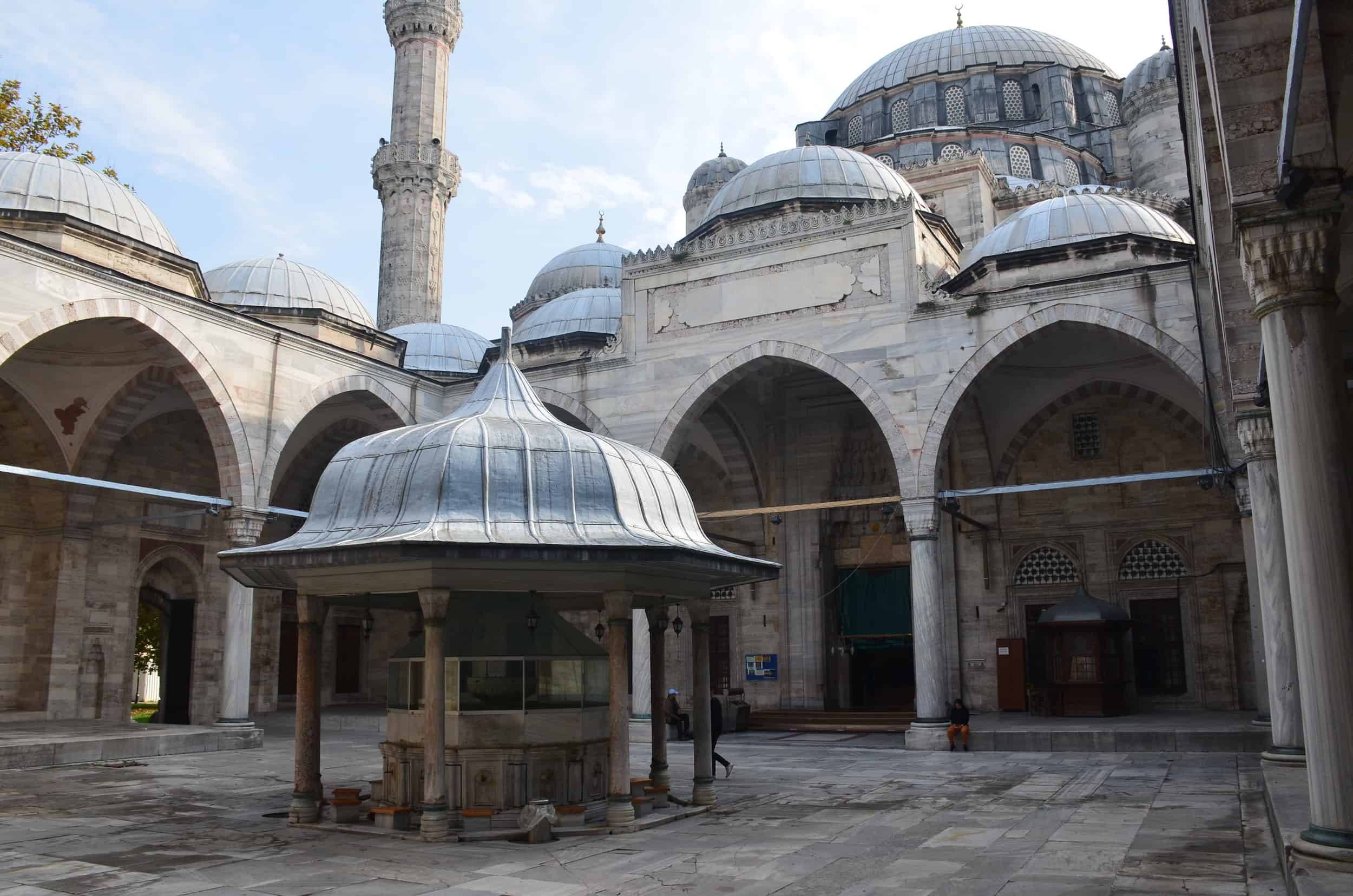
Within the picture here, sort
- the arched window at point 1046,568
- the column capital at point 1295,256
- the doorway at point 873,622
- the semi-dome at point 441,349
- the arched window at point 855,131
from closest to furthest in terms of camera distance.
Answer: the column capital at point 1295,256
the arched window at point 1046,568
the doorway at point 873,622
the semi-dome at point 441,349
the arched window at point 855,131

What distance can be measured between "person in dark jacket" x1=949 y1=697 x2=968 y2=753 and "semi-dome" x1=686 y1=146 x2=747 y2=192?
714 inches

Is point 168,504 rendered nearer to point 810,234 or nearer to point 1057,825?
point 810,234

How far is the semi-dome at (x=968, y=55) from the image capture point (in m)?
27.1

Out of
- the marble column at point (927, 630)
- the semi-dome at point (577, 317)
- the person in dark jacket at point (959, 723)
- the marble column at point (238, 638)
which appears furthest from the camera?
the semi-dome at point (577, 317)

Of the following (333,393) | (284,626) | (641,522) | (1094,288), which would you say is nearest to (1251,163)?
(641,522)

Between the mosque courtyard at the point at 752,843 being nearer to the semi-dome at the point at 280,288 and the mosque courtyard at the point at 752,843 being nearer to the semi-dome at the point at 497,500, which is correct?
the semi-dome at the point at 497,500

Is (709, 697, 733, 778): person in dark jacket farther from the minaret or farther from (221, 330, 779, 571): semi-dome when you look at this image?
the minaret

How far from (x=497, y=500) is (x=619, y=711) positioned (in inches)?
64.7

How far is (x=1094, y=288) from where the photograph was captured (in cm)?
1420

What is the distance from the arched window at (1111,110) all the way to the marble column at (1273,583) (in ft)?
61.6

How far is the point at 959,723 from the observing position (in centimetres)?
1381

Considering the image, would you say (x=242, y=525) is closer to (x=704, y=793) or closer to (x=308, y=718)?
(x=308, y=718)

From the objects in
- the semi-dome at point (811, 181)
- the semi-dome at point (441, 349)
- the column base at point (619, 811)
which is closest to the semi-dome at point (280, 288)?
the semi-dome at point (441, 349)

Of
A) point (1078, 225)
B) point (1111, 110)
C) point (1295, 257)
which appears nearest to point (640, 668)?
point (1078, 225)
